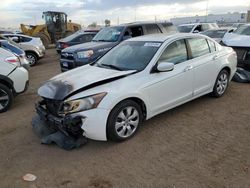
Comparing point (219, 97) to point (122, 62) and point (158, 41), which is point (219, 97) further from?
point (122, 62)

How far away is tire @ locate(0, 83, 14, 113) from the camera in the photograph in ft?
20.3

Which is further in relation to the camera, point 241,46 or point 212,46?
point 241,46

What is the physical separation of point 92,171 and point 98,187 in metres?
0.37

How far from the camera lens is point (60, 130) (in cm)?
428

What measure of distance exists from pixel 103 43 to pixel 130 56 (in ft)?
14.5

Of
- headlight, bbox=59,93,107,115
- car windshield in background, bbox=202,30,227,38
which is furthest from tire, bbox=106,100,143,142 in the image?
car windshield in background, bbox=202,30,227,38

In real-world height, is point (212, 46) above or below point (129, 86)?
above

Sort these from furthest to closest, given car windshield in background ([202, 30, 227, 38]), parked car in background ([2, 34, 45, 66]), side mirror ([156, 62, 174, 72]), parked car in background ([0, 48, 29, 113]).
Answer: parked car in background ([2, 34, 45, 66])
car windshield in background ([202, 30, 227, 38])
parked car in background ([0, 48, 29, 113])
side mirror ([156, 62, 174, 72])

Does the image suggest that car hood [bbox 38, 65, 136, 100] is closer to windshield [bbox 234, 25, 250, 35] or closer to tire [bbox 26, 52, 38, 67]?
windshield [bbox 234, 25, 250, 35]

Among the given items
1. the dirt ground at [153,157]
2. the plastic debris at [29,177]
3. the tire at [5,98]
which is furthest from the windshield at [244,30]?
the plastic debris at [29,177]

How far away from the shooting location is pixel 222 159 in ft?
12.2

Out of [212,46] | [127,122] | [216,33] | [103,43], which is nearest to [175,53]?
[212,46]

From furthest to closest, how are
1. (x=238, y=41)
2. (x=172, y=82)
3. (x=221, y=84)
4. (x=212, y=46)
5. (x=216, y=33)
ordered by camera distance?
(x=216, y=33) → (x=238, y=41) → (x=221, y=84) → (x=212, y=46) → (x=172, y=82)

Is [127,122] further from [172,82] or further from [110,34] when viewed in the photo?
[110,34]
